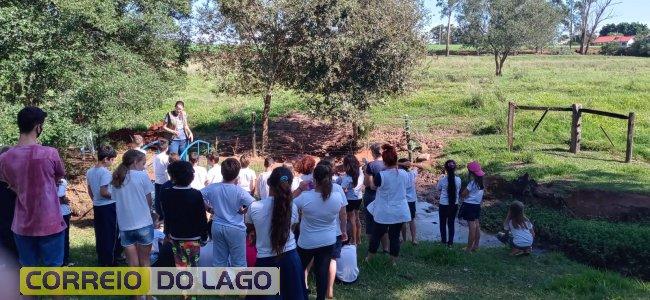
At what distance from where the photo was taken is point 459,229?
10664 millimetres

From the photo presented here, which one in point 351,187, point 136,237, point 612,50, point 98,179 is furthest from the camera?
point 612,50

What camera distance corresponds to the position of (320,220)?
488 centimetres

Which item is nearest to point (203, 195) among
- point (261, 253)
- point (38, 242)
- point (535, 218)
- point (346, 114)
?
point (261, 253)

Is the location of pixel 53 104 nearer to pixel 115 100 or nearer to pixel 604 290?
pixel 115 100

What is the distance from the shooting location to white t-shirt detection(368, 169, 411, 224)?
641cm

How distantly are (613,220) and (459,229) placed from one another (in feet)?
9.14

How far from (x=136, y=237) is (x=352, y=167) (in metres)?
2.85

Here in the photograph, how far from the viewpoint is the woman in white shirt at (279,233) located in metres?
4.42

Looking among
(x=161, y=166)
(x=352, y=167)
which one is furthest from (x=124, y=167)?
(x=352, y=167)

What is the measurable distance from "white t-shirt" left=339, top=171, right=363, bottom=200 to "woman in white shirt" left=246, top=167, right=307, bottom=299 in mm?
2623

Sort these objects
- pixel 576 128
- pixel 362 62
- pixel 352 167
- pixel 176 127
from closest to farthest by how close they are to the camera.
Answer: pixel 352 167 → pixel 176 127 → pixel 576 128 → pixel 362 62

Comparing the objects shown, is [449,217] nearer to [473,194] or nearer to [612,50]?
[473,194]

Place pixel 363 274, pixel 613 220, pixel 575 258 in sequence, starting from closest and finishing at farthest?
pixel 363 274 < pixel 575 258 < pixel 613 220

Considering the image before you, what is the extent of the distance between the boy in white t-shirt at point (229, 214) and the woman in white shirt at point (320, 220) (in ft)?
1.60
